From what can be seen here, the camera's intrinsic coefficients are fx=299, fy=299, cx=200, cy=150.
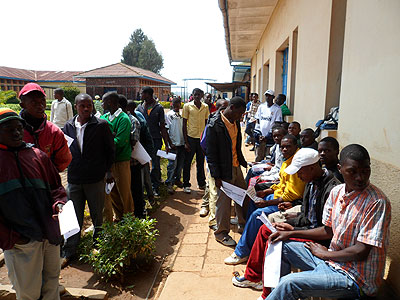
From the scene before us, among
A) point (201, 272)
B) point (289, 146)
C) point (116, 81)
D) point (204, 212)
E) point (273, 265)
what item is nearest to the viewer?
point (273, 265)

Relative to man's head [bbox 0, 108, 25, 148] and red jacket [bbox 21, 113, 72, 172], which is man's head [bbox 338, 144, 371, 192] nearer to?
man's head [bbox 0, 108, 25, 148]

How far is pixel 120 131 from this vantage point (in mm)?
3723

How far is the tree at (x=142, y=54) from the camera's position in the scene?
5688 cm

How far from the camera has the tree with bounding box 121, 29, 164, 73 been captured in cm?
5688

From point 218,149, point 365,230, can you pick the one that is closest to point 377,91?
point 365,230

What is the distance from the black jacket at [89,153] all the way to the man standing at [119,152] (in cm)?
37

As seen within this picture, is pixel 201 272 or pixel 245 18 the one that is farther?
pixel 245 18

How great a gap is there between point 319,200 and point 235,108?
5.16ft

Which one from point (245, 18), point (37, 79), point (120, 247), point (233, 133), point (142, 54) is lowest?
point (120, 247)

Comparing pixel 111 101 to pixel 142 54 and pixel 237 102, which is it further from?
pixel 142 54

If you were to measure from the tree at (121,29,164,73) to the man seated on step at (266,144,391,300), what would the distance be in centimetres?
5799

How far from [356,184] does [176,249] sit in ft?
7.81

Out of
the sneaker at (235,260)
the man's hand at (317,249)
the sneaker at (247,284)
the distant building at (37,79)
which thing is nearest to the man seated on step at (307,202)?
the sneaker at (247,284)

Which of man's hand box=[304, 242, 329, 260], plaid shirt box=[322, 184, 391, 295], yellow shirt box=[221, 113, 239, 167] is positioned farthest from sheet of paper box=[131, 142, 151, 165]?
plaid shirt box=[322, 184, 391, 295]
